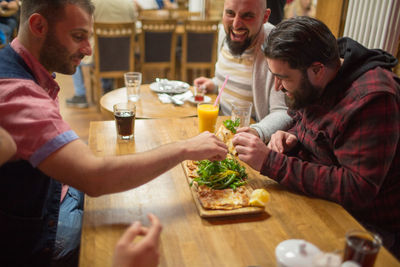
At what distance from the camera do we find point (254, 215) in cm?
112

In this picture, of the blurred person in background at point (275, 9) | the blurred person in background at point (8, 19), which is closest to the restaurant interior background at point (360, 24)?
the blurred person in background at point (275, 9)

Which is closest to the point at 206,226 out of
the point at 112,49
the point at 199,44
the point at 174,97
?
the point at 174,97

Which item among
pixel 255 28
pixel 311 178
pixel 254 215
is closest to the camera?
pixel 254 215

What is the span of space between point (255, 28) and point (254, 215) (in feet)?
4.57

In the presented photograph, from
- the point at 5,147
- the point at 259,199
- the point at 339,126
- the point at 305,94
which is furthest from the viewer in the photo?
the point at 305,94

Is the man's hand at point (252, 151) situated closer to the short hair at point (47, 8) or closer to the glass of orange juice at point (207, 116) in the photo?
the glass of orange juice at point (207, 116)

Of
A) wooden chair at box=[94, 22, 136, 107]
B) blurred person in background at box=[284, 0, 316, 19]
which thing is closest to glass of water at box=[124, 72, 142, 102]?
wooden chair at box=[94, 22, 136, 107]

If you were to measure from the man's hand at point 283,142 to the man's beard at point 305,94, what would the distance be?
17 cm

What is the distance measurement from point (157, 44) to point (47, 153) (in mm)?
3693

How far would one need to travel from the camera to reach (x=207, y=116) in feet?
5.62

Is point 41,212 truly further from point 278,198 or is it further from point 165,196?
point 278,198

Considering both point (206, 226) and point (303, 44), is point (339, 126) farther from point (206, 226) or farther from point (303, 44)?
point (206, 226)

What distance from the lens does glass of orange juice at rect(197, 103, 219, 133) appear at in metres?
1.70

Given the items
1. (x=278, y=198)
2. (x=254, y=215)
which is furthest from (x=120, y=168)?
(x=278, y=198)
